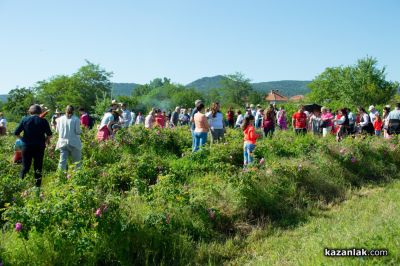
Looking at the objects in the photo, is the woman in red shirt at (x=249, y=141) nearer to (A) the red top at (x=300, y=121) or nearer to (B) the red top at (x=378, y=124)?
(A) the red top at (x=300, y=121)

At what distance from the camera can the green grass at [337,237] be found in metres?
3.67

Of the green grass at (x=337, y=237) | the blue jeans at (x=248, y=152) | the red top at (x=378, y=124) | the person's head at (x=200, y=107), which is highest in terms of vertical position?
the person's head at (x=200, y=107)

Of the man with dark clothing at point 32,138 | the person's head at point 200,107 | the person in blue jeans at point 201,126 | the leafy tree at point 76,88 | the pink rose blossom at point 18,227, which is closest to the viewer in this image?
the pink rose blossom at point 18,227

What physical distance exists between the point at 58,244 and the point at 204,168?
4.39m

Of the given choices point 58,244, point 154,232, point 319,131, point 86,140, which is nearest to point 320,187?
point 154,232

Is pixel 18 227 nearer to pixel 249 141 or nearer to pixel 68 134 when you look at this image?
pixel 68 134

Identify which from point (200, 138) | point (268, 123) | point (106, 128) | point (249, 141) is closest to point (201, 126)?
point (200, 138)

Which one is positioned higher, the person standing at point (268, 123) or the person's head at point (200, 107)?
the person's head at point (200, 107)

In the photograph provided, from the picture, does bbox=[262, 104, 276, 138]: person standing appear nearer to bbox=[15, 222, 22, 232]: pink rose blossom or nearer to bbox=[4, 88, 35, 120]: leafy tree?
bbox=[15, 222, 22, 232]: pink rose blossom

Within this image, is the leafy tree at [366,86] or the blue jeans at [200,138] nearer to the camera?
the blue jeans at [200,138]

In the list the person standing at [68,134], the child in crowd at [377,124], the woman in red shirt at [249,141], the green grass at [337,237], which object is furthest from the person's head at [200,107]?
the child in crowd at [377,124]

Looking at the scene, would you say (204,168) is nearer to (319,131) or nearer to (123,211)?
(123,211)

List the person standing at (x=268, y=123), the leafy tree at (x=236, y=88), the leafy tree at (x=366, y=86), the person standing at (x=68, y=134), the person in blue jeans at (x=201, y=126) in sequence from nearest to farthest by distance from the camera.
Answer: the person standing at (x=68, y=134), the person in blue jeans at (x=201, y=126), the person standing at (x=268, y=123), the leafy tree at (x=366, y=86), the leafy tree at (x=236, y=88)

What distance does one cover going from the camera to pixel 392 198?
270 inches
